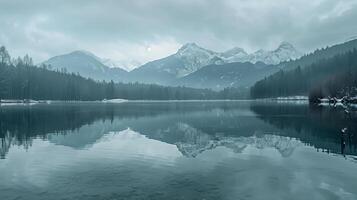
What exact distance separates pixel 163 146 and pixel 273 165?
1679 centimetres

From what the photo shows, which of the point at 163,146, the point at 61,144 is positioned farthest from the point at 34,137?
the point at 163,146

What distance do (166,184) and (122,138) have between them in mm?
29898

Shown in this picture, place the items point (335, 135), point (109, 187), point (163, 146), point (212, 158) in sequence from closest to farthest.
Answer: point (109, 187)
point (212, 158)
point (163, 146)
point (335, 135)

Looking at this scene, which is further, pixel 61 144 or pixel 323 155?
pixel 61 144

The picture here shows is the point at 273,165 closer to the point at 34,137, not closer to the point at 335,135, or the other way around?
the point at 335,135

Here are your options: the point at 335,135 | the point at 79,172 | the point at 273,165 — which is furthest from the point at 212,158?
the point at 335,135

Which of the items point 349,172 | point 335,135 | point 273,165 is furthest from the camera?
point 335,135

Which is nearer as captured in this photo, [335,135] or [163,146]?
[163,146]

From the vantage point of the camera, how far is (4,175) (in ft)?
91.2

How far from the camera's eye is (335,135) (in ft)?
173

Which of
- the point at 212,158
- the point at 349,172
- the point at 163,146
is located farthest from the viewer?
the point at 163,146

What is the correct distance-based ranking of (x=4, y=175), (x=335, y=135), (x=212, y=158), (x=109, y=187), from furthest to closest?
(x=335, y=135)
(x=212, y=158)
(x=4, y=175)
(x=109, y=187)

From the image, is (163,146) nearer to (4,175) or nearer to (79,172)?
(79,172)

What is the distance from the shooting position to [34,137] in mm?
53312
